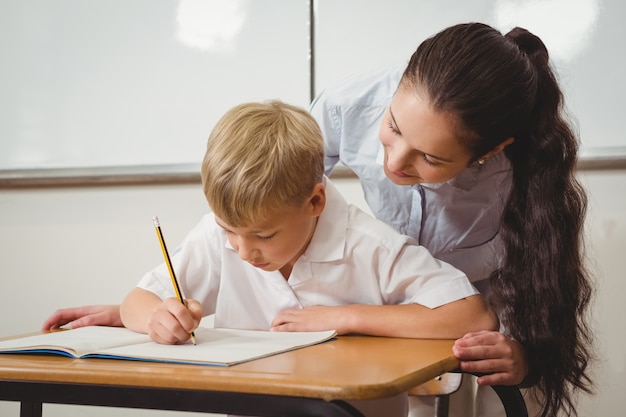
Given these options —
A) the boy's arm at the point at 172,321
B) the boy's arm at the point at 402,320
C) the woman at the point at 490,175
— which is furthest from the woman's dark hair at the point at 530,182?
the boy's arm at the point at 172,321

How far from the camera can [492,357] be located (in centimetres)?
99

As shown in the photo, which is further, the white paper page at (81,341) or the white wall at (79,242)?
the white wall at (79,242)

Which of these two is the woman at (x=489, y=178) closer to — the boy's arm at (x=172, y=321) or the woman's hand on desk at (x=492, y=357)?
the woman's hand on desk at (x=492, y=357)

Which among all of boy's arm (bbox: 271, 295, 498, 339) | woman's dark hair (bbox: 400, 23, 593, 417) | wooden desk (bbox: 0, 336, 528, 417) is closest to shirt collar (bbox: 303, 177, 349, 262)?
boy's arm (bbox: 271, 295, 498, 339)

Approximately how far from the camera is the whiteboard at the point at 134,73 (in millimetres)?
1935

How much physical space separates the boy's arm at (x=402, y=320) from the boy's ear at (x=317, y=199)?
15cm

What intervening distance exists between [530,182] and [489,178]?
0.14m

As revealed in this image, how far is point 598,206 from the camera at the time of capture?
167 cm

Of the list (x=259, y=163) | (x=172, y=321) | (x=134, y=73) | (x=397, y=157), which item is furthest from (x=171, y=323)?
(x=134, y=73)

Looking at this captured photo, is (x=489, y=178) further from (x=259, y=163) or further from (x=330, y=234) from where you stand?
(x=259, y=163)

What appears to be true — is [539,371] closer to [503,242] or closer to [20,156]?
[503,242]

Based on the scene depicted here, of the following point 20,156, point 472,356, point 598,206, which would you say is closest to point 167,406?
point 472,356

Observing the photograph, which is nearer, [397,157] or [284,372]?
[284,372]

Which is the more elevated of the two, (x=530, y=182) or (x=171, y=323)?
(x=530, y=182)
